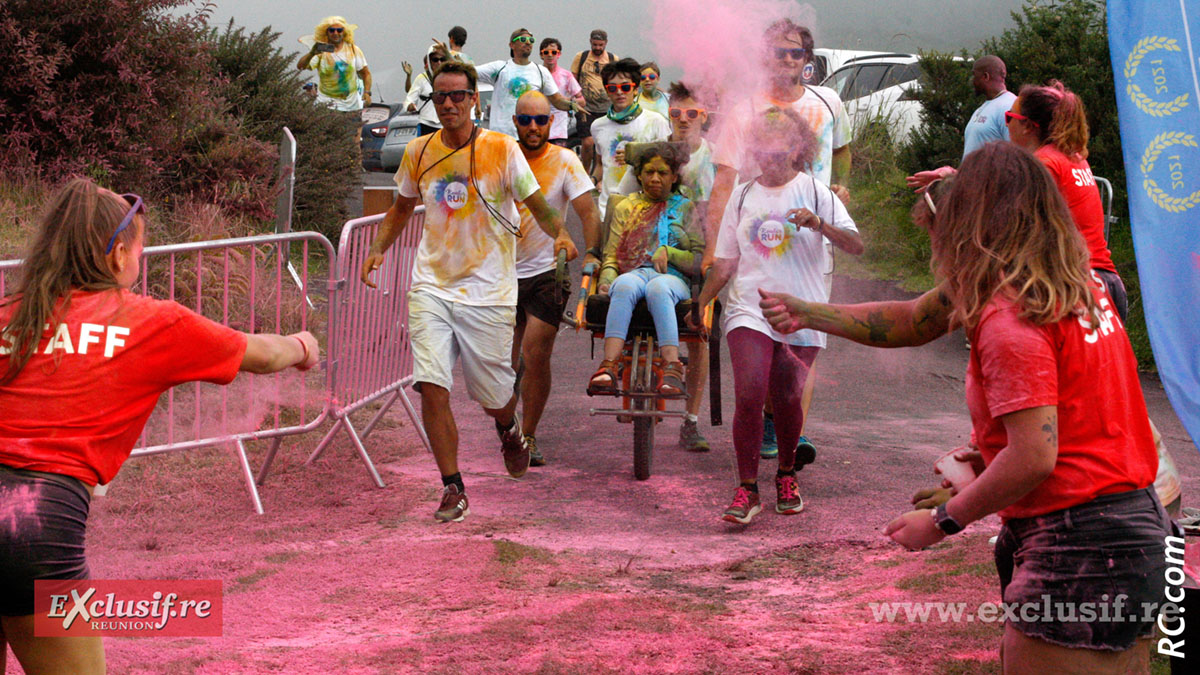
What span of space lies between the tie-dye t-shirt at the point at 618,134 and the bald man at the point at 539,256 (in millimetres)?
1209

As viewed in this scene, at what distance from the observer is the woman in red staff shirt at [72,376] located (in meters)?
2.89

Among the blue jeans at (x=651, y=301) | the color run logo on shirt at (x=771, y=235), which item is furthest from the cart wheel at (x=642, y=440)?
the color run logo on shirt at (x=771, y=235)

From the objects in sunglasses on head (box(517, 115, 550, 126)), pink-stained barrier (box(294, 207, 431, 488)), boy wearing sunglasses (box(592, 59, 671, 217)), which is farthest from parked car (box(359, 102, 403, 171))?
sunglasses on head (box(517, 115, 550, 126))

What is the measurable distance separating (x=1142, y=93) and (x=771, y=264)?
1829 mm

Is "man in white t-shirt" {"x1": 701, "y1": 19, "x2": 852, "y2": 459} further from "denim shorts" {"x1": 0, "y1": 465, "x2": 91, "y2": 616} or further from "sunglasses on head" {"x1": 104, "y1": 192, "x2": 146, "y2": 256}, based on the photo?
"denim shorts" {"x1": 0, "y1": 465, "x2": 91, "y2": 616}

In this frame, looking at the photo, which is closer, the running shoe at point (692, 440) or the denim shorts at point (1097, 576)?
the denim shorts at point (1097, 576)

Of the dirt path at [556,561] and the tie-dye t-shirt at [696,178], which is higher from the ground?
the tie-dye t-shirt at [696,178]

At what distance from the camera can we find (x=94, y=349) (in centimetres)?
302

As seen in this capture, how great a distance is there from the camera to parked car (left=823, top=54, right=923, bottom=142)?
55.2 ft

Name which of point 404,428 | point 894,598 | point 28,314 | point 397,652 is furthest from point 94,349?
point 404,428

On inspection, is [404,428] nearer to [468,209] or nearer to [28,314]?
[468,209]

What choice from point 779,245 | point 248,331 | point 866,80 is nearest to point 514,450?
point 779,245

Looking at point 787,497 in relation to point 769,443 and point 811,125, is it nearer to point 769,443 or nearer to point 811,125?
point 769,443

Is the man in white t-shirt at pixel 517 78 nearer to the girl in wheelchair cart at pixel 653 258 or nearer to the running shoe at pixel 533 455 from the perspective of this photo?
the girl in wheelchair cart at pixel 653 258
